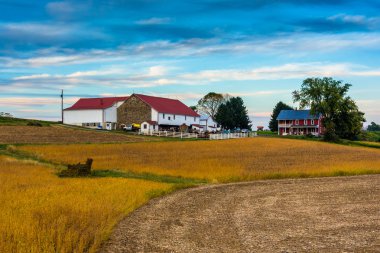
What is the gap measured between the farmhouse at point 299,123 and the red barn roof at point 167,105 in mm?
38024

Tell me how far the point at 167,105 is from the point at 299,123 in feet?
159

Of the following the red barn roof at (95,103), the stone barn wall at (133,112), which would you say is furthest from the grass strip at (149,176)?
the red barn roof at (95,103)

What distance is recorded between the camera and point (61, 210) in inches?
608

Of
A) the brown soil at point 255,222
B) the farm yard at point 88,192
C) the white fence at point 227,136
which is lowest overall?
the brown soil at point 255,222

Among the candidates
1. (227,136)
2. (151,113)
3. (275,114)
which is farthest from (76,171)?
(275,114)

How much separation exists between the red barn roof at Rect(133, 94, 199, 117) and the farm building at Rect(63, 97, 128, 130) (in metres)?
8.45

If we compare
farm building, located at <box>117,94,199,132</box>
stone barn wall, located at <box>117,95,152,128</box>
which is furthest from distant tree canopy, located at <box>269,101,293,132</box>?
stone barn wall, located at <box>117,95,152,128</box>

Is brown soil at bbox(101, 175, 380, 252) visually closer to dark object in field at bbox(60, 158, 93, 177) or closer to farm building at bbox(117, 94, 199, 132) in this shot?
dark object in field at bbox(60, 158, 93, 177)

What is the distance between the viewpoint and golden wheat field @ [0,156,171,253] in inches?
448

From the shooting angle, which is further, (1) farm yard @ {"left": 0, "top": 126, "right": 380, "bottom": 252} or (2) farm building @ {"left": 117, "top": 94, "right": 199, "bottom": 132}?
(2) farm building @ {"left": 117, "top": 94, "right": 199, "bottom": 132}

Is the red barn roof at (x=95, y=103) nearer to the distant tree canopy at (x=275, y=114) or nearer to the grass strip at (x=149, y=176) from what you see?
the distant tree canopy at (x=275, y=114)

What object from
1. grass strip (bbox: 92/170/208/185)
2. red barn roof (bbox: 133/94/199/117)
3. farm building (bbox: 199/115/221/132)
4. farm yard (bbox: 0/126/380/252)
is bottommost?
grass strip (bbox: 92/170/208/185)

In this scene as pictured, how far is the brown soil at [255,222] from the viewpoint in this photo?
12492mm

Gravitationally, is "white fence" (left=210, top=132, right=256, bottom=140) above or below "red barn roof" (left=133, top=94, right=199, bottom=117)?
below
